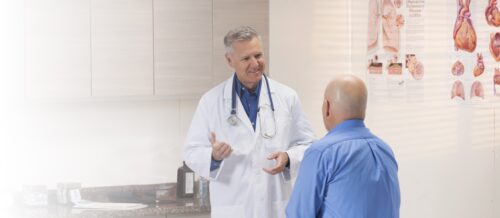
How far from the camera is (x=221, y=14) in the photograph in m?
4.21

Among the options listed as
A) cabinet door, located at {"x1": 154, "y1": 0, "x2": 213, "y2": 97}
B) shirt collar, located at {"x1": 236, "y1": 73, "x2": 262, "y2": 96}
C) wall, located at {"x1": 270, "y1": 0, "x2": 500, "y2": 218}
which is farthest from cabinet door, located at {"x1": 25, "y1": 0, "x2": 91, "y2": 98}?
shirt collar, located at {"x1": 236, "y1": 73, "x2": 262, "y2": 96}

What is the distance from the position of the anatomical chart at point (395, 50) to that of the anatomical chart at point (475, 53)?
22 centimetres

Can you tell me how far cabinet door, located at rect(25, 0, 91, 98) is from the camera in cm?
396

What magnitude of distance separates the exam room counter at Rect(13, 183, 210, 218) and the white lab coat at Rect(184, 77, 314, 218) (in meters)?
0.89

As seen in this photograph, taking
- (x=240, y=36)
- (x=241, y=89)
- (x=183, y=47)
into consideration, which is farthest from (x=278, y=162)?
(x=183, y=47)

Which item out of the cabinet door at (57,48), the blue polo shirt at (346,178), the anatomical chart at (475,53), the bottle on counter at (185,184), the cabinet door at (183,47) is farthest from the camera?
the bottle on counter at (185,184)

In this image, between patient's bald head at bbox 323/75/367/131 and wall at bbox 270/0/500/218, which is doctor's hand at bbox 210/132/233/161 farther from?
wall at bbox 270/0/500/218

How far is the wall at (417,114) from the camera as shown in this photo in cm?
355

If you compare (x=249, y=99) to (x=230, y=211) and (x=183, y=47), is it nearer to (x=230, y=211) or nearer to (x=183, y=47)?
(x=230, y=211)

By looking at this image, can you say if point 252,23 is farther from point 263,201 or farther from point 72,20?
point 263,201

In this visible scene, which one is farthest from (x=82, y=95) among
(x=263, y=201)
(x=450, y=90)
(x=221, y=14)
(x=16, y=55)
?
(x=450, y=90)

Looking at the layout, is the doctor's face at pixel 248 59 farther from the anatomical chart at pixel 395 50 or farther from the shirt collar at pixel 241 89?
the anatomical chart at pixel 395 50

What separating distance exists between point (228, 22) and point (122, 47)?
0.63m

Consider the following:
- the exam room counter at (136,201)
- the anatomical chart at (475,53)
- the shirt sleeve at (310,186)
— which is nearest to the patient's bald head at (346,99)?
the shirt sleeve at (310,186)
